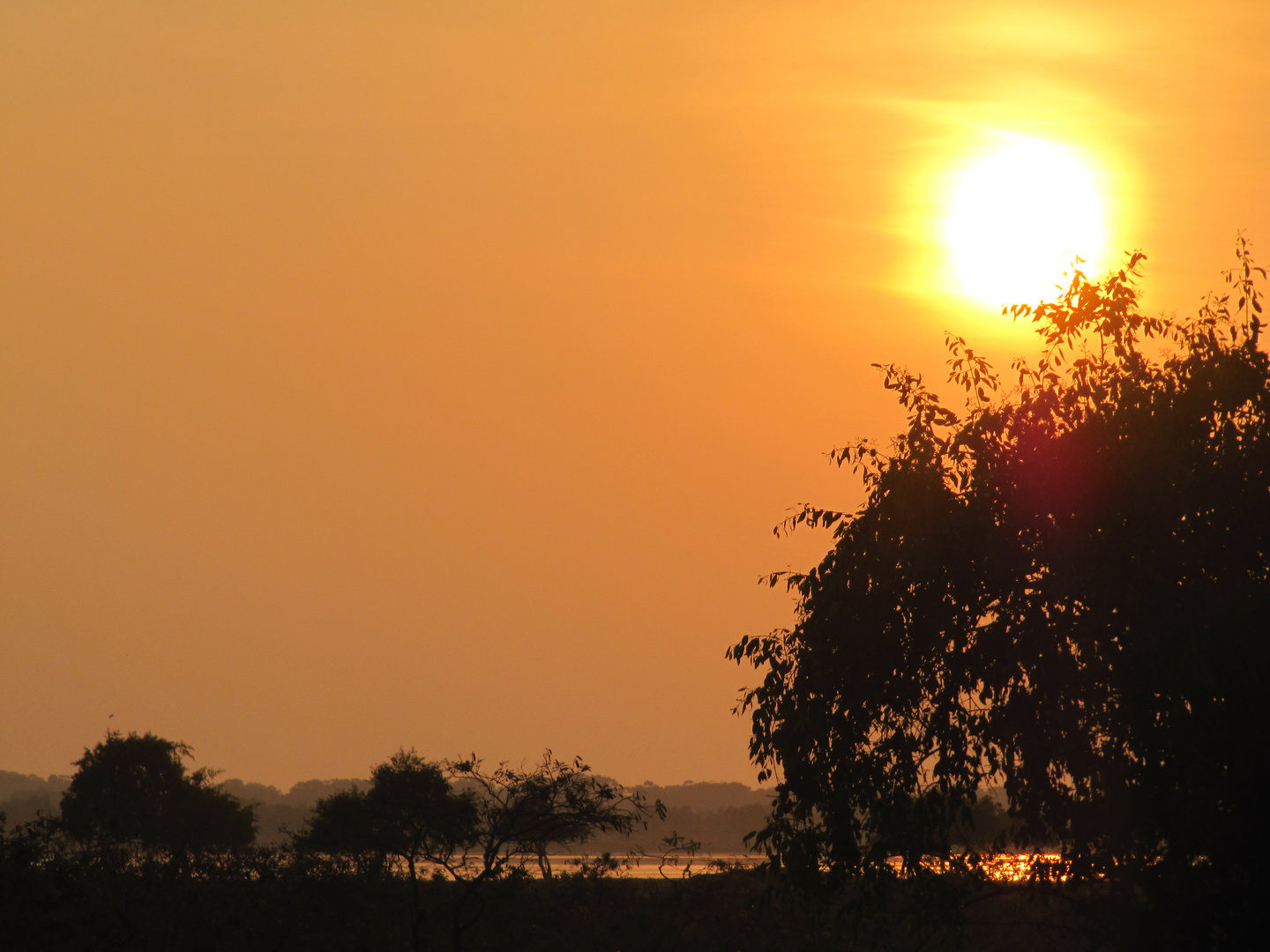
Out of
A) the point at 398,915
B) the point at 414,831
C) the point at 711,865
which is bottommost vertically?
the point at 398,915

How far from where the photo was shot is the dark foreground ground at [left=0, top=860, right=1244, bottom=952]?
2909 cm

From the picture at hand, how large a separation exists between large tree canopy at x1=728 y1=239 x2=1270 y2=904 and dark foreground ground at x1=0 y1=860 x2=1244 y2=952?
9.58 meters

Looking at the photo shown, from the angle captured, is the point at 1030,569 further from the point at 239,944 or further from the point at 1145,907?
the point at 239,944

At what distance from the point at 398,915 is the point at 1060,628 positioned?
86.1 ft

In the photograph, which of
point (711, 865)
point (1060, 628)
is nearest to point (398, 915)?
point (711, 865)

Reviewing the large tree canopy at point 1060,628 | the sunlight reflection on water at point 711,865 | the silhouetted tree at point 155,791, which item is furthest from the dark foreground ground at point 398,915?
the silhouetted tree at point 155,791

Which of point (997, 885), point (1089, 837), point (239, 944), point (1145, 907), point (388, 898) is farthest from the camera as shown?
point (388, 898)

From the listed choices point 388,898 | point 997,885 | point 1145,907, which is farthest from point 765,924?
point 1145,907

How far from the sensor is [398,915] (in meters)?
36.0

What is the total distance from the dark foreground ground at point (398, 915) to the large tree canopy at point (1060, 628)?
9575 millimetres

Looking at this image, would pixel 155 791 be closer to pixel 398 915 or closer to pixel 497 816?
pixel 398 915

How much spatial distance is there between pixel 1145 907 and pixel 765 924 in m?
24.1

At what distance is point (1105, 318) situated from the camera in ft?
58.3

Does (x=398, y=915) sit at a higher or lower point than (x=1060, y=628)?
lower
